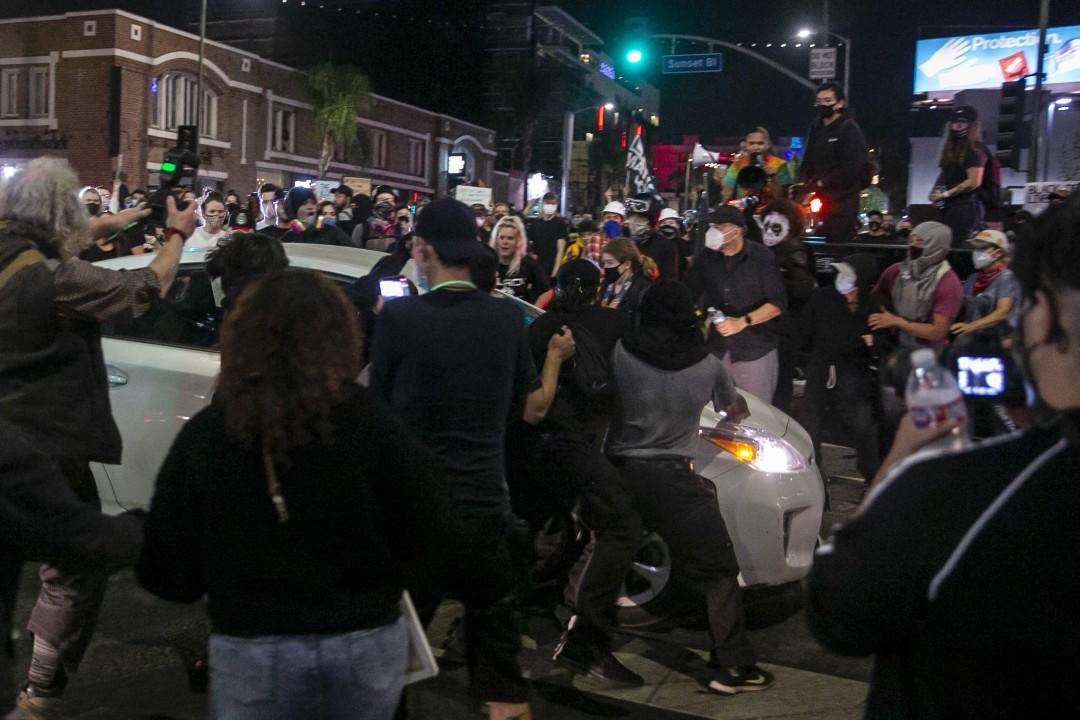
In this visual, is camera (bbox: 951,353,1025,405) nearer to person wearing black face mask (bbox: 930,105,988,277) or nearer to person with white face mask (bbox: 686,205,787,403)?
person with white face mask (bbox: 686,205,787,403)

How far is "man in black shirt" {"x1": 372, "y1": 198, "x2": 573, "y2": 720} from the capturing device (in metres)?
3.66

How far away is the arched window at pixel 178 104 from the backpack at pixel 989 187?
32102 mm

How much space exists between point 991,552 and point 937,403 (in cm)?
22

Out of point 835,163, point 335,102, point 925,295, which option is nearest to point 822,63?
point 835,163

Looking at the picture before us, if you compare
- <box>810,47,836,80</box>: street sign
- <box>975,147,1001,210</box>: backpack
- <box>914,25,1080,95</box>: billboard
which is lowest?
<box>975,147,1001,210</box>: backpack

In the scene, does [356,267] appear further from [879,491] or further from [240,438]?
[879,491]

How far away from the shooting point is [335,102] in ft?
149

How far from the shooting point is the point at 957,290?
7383mm

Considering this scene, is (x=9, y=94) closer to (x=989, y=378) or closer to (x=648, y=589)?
(x=648, y=589)

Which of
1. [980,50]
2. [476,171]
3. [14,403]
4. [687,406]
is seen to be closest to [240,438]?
[14,403]

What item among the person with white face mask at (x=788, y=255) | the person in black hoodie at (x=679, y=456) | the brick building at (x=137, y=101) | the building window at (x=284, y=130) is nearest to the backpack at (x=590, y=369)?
the person in black hoodie at (x=679, y=456)

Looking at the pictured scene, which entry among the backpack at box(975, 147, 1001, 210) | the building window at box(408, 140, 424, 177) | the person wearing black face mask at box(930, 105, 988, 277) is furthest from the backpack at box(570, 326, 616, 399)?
the building window at box(408, 140, 424, 177)

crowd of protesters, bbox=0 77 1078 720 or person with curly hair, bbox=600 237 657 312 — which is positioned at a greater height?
person with curly hair, bbox=600 237 657 312

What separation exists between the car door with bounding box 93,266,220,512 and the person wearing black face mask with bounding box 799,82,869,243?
609 cm
